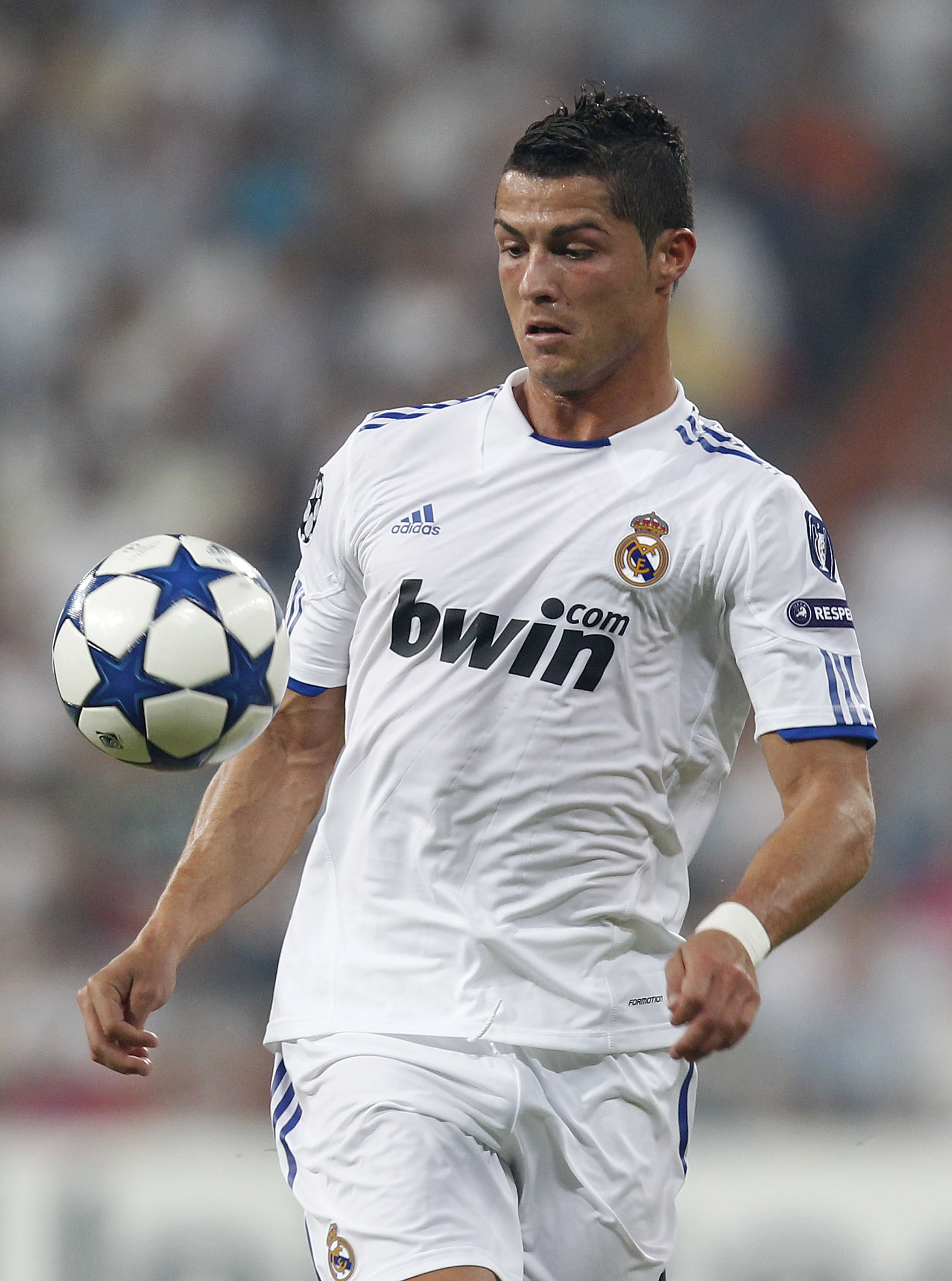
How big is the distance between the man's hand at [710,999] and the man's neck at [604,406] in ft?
3.51

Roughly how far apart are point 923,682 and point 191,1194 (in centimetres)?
343

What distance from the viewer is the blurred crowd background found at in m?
6.17

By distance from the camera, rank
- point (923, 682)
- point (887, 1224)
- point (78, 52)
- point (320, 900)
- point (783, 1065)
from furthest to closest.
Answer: point (78, 52) < point (923, 682) < point (783, 1065) < point (887, 1224) < point (320, 900)

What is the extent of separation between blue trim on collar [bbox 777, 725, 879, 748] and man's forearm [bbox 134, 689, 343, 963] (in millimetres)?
845

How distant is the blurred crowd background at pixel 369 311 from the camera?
6.17m

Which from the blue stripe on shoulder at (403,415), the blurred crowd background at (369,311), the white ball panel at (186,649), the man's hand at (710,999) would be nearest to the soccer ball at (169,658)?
the white ball panel at (186,649)

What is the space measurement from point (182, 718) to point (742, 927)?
2.97ft

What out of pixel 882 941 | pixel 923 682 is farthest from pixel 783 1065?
pixel 923 682

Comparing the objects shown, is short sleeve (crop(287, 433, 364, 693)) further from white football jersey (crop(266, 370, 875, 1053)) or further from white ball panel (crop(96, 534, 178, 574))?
white ball panel (crop(96, 534, 178, 574))

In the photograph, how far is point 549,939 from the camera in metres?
2.56

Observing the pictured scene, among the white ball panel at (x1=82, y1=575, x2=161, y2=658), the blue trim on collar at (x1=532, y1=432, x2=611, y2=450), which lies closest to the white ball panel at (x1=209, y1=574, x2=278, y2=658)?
the white ball panel at (x1=82, y1=575, x2=161, y2=658)

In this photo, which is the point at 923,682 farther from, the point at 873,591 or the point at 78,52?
the point at 78,52

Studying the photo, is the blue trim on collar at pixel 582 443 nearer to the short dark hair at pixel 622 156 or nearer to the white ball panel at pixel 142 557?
the short dark hair at pixel 622 156

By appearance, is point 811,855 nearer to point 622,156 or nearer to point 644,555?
point 644,555
